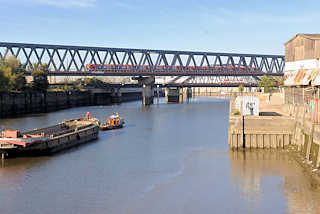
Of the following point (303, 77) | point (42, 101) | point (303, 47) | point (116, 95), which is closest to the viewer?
point (303, 77)

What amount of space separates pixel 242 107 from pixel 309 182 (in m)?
19.9

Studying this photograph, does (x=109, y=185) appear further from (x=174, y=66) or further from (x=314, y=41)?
(x=174, y=66)

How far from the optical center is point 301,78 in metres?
66.7

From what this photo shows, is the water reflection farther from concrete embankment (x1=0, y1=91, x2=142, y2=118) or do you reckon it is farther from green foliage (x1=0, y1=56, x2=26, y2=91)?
green foliage (x1=0, y1=56, x2=26, y2=91)

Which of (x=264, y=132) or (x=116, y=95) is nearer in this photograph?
(x=264, y=132)

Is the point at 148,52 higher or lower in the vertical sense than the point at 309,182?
higher

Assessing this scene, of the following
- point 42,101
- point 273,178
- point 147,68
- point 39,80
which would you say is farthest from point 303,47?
point 147,68

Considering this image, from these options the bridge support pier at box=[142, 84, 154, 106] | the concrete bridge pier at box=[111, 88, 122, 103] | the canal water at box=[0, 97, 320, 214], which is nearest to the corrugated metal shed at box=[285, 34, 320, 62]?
the canal water at box=[0, 97, 320, 214]

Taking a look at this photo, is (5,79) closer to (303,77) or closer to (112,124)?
(112,124)

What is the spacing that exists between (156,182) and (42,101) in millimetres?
94067

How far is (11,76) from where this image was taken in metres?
109

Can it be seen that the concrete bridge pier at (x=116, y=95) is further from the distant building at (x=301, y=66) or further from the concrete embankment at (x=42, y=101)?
the distant building at (x=301, y=66)

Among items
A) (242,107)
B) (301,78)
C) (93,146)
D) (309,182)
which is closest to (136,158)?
(93,146)

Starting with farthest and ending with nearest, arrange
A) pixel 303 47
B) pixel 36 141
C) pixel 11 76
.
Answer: pixel 11 76 → pixel 303 47 → pixel 36 141
